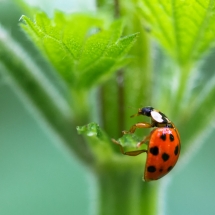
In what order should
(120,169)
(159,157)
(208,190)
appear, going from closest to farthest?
1. (159,157)
2. (120,169)
3. (208,190)

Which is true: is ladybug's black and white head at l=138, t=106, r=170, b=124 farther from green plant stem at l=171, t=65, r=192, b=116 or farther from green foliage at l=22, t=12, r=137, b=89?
green foliage at l=22, t=12, r=137, b=89

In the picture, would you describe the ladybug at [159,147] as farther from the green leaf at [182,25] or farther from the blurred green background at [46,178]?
the blurred green background at [46,178]

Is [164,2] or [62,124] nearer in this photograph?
[164,2]

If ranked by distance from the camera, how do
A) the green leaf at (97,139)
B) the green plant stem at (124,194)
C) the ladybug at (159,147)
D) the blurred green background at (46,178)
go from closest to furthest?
1. the green leaf at (97,139)
2. the ladybug at (159,147)
3. the green plant stem at (124,194)
4. the blurred green background at (46,178)

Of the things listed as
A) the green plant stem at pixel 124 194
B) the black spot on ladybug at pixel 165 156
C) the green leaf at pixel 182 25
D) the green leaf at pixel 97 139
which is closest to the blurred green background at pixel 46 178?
the green plant stem at pixel 124 194

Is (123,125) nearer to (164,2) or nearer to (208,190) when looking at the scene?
(164,2)

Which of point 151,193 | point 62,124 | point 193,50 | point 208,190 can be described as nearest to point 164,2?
point 193,50

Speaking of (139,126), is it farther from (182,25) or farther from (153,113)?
(182,25)
